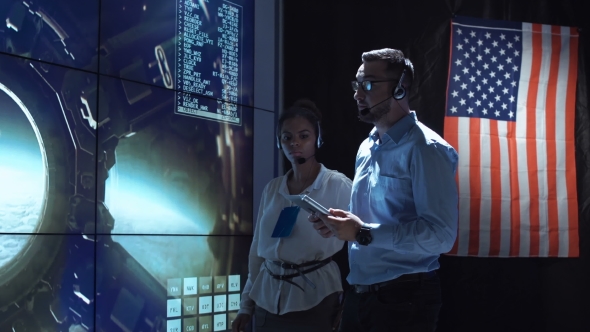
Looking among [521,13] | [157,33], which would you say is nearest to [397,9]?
[521,13]

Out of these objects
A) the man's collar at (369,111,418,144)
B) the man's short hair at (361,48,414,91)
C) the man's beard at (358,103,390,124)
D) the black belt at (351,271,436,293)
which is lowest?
the black belt at (351,271,436,293)

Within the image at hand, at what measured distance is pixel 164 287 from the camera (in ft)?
11.4

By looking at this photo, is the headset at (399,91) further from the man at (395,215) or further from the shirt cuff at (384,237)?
the shirt cuff at (384,237)

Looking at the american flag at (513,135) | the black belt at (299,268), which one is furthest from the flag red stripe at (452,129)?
the black belt at (299,268)

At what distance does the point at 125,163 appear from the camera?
10.7ft

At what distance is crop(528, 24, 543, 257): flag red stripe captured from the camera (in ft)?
13.6

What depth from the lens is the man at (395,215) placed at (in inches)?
81.0

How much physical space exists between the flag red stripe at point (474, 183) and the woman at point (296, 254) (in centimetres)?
151

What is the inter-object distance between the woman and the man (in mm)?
466

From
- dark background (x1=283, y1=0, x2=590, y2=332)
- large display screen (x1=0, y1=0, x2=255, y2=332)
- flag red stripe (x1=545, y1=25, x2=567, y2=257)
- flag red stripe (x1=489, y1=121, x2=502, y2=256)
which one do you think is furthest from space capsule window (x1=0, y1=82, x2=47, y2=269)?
flag red stripe (x1=545, y1=25, x2=567, y2=257)

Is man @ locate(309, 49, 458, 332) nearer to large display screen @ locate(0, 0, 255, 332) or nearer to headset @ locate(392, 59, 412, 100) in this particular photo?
headset @ locate(392, 59, 412, 100)

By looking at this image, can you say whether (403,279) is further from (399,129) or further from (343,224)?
(399,129)

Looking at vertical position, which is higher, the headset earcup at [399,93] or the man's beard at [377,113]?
the headset earcup at [399,93]

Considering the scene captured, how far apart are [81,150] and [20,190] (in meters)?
0.37
